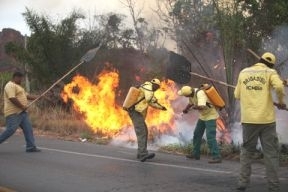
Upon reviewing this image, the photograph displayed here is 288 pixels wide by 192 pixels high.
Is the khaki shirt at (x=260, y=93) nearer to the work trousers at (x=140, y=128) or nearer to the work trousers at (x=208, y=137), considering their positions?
the work trousers at (x=208, y=137)

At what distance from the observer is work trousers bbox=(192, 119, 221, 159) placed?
1043 centimetres

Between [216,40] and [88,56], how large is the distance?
3245 millimetres

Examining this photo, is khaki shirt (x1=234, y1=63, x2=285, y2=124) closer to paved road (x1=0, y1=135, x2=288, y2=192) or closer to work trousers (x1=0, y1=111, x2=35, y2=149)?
paved road (x1=0, y1=135, x2=288, y2=192)

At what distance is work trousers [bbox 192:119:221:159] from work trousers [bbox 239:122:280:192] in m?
2.65

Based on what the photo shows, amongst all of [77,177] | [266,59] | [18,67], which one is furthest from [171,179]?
[18,67]

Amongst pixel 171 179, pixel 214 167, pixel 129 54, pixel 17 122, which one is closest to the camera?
pixel 171 179

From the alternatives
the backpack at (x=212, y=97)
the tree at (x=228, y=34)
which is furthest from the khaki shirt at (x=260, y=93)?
the tree at (x=228, y=34)

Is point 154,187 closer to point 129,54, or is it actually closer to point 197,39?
point 197,39

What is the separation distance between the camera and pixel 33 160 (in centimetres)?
1037

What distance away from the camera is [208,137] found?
34.8ft

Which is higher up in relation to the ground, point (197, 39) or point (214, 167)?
point (197, 39)

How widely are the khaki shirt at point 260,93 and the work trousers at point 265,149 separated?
0.40 ft

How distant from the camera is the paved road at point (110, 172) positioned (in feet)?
25.8

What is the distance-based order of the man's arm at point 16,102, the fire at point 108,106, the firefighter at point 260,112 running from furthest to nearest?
the fire at point 108,106 → the man's arm at point 16,102 → the firefighter at point 260,112
